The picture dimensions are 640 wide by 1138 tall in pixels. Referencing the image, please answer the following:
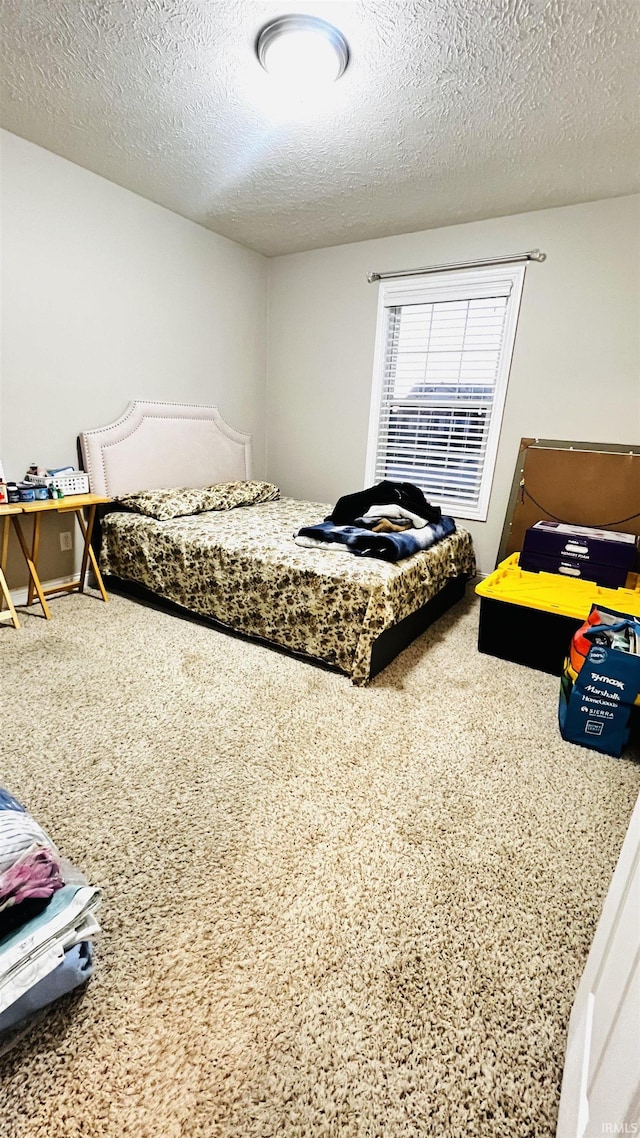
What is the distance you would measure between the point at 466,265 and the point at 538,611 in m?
2.46

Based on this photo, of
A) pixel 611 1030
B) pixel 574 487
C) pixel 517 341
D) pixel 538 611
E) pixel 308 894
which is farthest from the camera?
pixel 517 341

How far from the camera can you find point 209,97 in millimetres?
2113

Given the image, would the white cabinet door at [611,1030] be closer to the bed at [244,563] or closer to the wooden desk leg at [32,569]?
the bed at [244,563]

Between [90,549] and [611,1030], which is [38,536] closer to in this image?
[90,549]

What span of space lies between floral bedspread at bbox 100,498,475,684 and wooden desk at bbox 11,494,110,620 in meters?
0.13

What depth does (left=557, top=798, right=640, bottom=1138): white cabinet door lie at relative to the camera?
55cm

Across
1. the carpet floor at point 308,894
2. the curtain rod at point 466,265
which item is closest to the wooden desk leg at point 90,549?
the carpet floor at point 308,894

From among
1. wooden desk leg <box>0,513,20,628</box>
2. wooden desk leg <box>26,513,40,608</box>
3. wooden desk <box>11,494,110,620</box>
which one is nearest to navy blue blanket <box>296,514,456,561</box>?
wooden desk <box>11,494,110,620</box>

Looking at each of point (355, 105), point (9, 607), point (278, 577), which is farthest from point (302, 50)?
point (9, 607)

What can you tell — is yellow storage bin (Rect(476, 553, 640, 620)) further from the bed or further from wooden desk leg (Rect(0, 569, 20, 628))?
wooden desk leg (Rect(0, 569, 20, 628))

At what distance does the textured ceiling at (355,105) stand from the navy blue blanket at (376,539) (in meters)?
1.94

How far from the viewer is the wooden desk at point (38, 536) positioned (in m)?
2.77

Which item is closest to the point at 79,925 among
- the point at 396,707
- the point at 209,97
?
the point at 396,707

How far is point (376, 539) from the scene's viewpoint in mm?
2645
